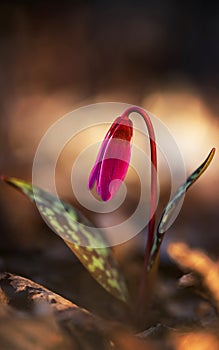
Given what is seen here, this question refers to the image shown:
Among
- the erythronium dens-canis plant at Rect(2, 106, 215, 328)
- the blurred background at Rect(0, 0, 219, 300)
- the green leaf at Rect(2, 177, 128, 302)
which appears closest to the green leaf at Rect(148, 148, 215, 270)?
the erythronium dens-canis plant at Rect(2, 106, 215, 328)

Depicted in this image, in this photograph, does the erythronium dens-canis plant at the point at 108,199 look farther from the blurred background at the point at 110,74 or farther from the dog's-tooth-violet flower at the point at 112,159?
the blurred background at the point at 110,74

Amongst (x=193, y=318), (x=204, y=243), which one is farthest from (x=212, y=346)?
(x=204, y=243)

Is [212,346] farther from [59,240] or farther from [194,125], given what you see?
[194,125]

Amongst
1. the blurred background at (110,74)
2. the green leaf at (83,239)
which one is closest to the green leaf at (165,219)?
the green leaf at (83,239)

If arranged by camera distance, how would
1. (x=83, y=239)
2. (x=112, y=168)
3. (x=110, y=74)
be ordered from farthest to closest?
(x=110, y=74)
(x=83, y=239)
(x=112, y=168)

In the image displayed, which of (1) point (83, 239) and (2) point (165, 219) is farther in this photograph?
(1) point (83, 239)

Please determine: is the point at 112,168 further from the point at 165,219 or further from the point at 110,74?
the point at 110,74

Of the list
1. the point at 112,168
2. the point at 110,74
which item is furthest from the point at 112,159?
the point at 110,74
